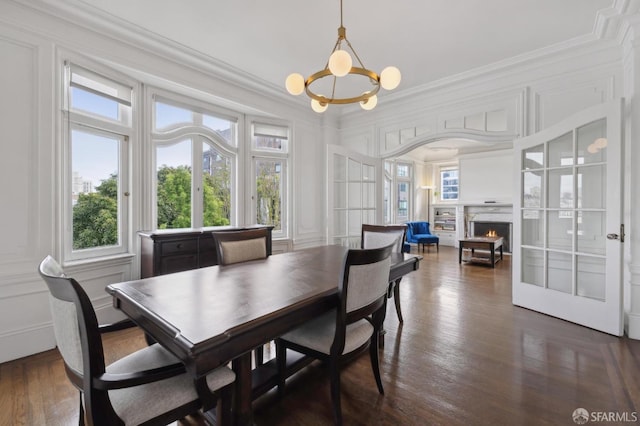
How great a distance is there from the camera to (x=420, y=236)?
770cm

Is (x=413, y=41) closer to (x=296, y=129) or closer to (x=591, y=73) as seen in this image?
(x=591, y=73)

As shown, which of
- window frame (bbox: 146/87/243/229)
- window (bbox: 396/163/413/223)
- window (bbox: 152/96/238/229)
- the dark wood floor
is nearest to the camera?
the dark wood floor

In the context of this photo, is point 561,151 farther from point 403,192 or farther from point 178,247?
point 403,192

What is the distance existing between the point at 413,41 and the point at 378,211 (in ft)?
7.94

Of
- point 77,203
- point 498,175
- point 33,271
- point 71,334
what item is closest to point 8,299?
point 33,271

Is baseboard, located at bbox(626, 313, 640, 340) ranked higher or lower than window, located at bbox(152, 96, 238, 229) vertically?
lower

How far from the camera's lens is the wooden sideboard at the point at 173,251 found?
2.94 metres

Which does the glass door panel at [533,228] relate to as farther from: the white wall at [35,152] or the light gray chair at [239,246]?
the white wall at [35,152]

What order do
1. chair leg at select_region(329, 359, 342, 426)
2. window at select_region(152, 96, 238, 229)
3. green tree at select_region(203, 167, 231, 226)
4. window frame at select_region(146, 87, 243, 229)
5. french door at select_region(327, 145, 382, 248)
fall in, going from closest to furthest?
chair leg at select_region(329, 359, 342, 426)
window frame at select_region(146, 87, 243, 229)
window at select_region(152, 96, 238, 229)
green tree at select_region(203, 167, 231, 226)
french door at select_region(327, 145, 382, 248)

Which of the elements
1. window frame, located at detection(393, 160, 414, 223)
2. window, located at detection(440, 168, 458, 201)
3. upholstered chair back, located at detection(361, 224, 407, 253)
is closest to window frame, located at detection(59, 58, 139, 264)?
upholstered chair back, located at detection(361, 224, 407, 253)

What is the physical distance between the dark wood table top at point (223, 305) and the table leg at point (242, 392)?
28cm

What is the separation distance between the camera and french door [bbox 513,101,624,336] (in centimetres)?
267

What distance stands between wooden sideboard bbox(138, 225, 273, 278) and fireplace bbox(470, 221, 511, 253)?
698cm

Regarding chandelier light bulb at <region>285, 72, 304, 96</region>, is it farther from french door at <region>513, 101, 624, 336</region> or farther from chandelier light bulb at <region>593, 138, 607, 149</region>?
chandelier light bulb at <region>593, 138, 607, 149</region>
